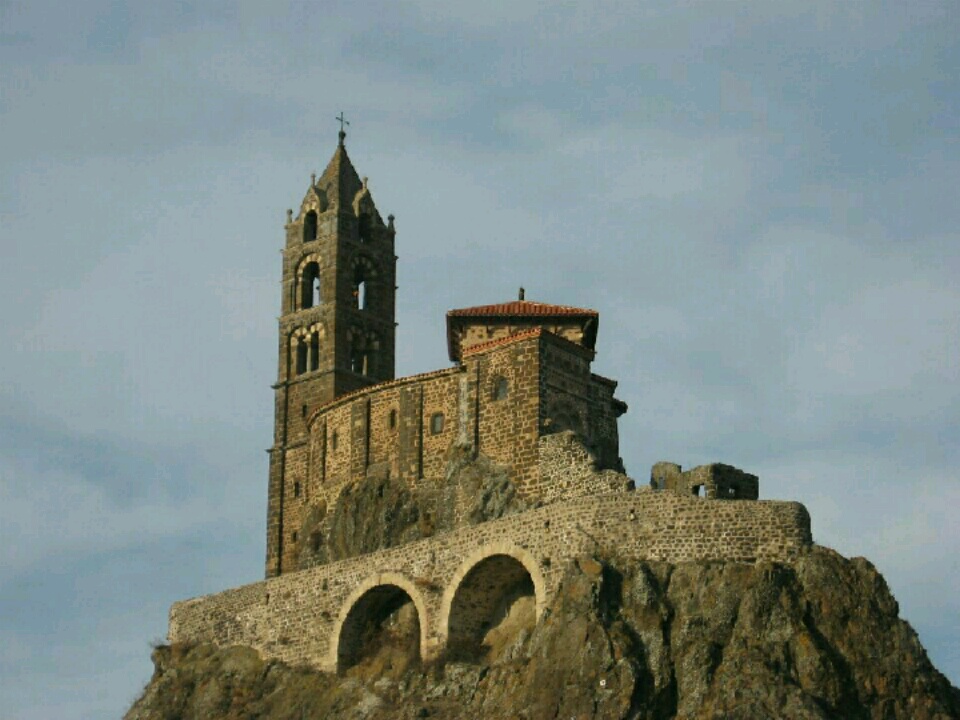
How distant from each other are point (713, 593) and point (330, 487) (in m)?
A: 20.4

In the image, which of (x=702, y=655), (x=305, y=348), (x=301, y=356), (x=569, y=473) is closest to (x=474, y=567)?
(x=569, y=473)

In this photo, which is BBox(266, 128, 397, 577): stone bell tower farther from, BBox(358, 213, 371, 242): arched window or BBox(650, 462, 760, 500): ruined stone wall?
BBox(650, 462, 760, 500): ruined stone wall

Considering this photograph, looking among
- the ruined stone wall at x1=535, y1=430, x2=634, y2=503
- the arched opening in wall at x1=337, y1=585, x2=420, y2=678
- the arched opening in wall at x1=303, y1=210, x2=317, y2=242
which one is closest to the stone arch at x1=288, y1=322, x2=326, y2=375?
the arched opening in wall at x1=303, y1=210, x2=317, y2=242

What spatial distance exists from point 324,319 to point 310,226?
15.8 feet

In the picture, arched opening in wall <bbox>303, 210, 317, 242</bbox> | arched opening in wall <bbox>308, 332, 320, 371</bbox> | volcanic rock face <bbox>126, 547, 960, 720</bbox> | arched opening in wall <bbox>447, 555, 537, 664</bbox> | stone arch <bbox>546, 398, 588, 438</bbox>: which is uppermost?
arched opening in wall <bbox>303, 210, 317, 242</bbox>

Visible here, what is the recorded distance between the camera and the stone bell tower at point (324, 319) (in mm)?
84000

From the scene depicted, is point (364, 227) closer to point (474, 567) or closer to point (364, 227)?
point (364, 227)

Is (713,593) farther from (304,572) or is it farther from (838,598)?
(304,572)

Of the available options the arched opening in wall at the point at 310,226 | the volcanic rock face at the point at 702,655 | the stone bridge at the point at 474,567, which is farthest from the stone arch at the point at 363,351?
the volcanic rock face at the point at 702,655

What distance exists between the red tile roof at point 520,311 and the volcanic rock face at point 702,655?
14.3 m

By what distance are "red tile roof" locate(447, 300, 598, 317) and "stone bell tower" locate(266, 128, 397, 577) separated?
28.3 ft

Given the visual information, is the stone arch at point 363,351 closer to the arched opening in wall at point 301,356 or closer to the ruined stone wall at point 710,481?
the arched opening in wall at point 301,356

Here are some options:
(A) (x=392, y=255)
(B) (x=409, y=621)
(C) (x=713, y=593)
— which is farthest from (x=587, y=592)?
(A) (x=392, y=255)

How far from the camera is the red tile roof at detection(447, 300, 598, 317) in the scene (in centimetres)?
7781
